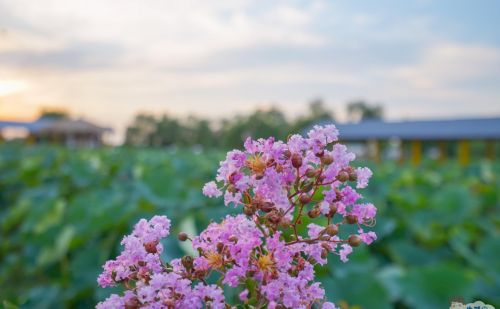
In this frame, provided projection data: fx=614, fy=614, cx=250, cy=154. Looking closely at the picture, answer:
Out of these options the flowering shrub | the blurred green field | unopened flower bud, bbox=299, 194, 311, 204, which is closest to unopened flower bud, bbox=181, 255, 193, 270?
the flowering shrub

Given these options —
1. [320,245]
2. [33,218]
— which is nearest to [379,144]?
[33,218]

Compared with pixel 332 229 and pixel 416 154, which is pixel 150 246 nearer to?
pixel 332 229

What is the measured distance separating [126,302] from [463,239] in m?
3.78

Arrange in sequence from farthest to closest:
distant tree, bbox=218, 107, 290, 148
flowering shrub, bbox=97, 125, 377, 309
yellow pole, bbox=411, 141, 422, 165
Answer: distant tree, bbox=218, 107, 290, 148 < yellow pole, bbox=411, 141, 422, 165 < flowering shrub, bbox=97, 125, 377, 309

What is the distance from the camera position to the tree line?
170 feet

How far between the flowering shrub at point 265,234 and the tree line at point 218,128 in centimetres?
4724

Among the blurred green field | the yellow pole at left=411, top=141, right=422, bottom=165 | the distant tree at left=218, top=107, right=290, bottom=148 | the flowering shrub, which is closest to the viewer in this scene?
the flowering shrub

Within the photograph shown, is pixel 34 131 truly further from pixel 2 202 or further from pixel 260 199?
pixel 260 199

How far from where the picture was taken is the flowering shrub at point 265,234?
26.1 inches

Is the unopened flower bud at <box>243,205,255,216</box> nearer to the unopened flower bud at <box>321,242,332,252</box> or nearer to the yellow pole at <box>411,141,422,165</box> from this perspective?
the unopened flower bud at <box>321,242,332,252</box>

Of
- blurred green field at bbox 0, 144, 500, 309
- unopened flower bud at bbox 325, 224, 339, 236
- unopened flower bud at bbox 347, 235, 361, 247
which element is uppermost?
unopened flower bud at bbox 325, 224, 339, 236

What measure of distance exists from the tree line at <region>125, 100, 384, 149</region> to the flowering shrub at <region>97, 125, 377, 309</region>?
47.2 metres

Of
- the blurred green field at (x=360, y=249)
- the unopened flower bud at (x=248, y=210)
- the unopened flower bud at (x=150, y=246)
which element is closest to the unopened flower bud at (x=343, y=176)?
the unopened flower bud at (x=248, y=210)

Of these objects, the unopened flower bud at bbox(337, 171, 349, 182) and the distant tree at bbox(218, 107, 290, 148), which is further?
the distant tree at bbox(218, 107, 290, 148)
